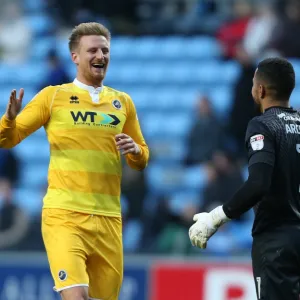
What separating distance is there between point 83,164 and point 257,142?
1.53 metres

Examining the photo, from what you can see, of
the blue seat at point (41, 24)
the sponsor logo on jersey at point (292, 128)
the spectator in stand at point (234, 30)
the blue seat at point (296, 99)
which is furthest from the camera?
the blue seat at point (41, 24)

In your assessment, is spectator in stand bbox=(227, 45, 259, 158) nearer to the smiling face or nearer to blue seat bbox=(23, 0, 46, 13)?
blue seat bbox=(23, 0, 46, 13)

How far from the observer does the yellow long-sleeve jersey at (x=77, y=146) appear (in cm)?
713

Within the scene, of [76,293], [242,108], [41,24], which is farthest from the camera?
[41,24]

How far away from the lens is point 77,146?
23.5 ft

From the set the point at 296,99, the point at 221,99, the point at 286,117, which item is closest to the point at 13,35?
the point at 221,99

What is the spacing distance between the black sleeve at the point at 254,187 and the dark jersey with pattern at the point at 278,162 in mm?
59

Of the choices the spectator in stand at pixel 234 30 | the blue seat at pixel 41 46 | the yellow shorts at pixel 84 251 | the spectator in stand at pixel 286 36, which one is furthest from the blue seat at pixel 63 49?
the yellow shorts at pixel 84 251

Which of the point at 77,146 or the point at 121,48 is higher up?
the point at 121,48

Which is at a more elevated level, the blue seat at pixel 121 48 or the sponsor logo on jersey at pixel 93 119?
the blue seat at pixel 121 48

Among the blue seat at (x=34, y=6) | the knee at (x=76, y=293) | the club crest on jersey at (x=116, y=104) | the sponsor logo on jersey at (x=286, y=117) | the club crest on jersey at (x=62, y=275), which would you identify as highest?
the blue seat at (x=34, y=6)

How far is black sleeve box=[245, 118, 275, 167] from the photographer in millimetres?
6008

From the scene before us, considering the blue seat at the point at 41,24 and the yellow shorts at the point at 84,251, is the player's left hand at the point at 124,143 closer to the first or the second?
the yellow shorts at the point at 84,251

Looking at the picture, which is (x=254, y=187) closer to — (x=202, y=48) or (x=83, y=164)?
(x=83, y=164)
